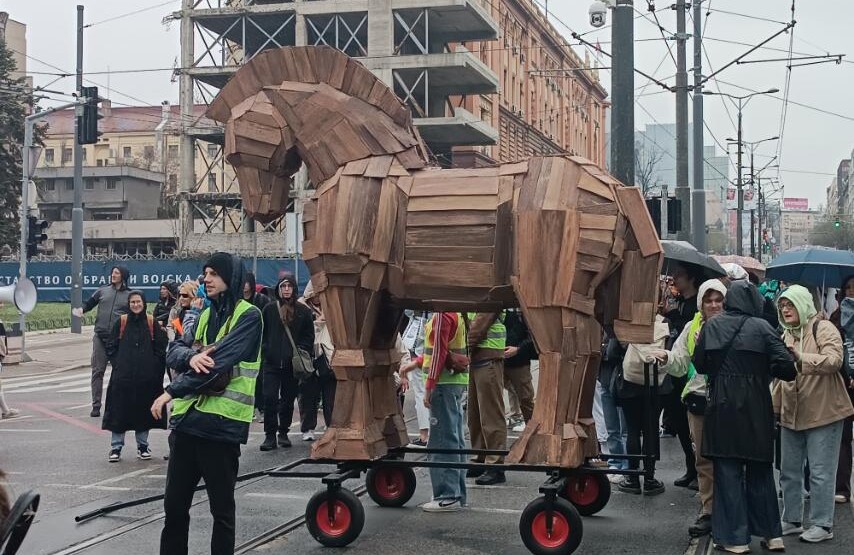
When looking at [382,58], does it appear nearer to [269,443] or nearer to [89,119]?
[89,119]

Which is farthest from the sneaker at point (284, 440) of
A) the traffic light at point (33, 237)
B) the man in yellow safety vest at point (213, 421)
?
the traffic light at point (33, 237)

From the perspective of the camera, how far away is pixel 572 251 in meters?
6.85

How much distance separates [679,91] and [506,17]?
35769mm

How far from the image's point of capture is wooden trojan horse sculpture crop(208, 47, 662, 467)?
6.90m

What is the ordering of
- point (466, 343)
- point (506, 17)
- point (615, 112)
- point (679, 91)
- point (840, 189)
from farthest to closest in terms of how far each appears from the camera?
1. point (840, 189)
2. point (506, 17)
3. point (679, 91)
4. point (615, 112)
5. point (466, 343)

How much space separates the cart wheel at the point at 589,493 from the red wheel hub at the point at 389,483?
131 centimetres

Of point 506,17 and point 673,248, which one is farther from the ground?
point 506,17

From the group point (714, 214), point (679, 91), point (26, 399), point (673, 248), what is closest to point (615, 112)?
point (673, 248)

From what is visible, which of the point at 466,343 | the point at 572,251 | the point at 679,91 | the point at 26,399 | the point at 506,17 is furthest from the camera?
the point at 506,17

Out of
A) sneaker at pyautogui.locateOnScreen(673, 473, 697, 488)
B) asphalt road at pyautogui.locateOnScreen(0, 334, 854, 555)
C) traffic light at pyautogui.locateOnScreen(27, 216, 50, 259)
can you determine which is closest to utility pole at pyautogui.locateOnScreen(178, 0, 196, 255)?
traffic light at pyautogui.locateOnScreen(27, 216, 50, 259)

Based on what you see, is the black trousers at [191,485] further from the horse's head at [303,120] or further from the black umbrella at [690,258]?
the black umbrella at [690,258]

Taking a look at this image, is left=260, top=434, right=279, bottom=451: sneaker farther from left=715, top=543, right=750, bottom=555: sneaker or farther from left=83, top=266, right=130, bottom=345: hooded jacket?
left=715, top=543, right=750, bottom=555: sneaker

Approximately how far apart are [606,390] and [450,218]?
3.30 metres

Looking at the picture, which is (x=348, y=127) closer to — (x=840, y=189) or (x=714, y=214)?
(x=714, y=214)
